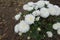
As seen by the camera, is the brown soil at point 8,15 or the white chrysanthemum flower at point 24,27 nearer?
the white chrysanthemum flower at point 24,27

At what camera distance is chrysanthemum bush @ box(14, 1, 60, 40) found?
3004 mm

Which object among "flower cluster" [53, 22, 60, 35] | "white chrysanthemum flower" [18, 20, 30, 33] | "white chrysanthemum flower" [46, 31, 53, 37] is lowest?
"white chrysanthemum flower" [46, 31, 53, 37]

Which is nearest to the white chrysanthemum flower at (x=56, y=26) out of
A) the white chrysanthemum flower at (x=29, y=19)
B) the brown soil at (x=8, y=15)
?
the white chrysanthemum flower at (x=29, y=19)

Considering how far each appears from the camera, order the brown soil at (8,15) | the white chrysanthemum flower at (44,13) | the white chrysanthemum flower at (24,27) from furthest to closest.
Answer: the brown soil at (8,15), the white chrysanthemum flower at (44,13), the white chrysanthemum flower at (24,27)

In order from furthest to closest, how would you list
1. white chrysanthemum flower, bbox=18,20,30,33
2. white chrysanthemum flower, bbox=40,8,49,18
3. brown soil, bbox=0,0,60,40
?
brown soil, bbox=0,0,60,40, white chrysanthemum flower, bbox=40,8,49,18, white chrysanthemum flower, bbox=18,20,30,33

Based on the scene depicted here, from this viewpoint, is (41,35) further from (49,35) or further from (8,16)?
(8,16)

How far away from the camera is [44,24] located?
10.2ft

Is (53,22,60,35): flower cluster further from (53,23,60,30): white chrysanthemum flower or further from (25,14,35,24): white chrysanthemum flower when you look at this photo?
(25,14,35,24): white chrysanthemum flower

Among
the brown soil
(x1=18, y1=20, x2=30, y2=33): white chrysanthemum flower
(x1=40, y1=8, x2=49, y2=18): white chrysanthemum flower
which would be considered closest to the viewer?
(x1=18, y1=20, x2=30, y2=33): white chrysanthemum flower

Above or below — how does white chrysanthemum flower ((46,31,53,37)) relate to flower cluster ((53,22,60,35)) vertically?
below

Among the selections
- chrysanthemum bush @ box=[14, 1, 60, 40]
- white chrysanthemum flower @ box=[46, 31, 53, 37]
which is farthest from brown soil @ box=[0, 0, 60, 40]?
white chrysanthemum flower @ box=[46, 31, 53, 37]

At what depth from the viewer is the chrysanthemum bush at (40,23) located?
9.86 feet

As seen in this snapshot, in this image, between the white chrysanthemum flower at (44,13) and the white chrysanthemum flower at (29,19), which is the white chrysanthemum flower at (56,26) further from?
the white chrysanthemum flower at (29,19)

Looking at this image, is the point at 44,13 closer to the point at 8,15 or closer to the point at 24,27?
the point at 24,27
